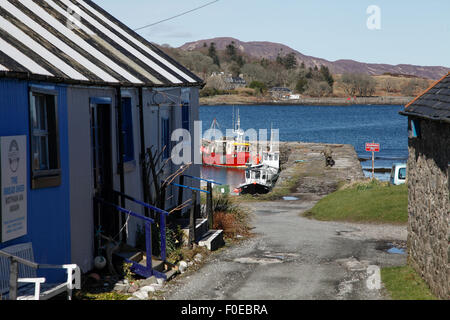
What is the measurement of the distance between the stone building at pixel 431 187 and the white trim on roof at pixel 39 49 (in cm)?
602

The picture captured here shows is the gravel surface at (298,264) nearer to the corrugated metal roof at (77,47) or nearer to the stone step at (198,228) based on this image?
the stone step at (198,228)

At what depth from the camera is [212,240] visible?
1570cm

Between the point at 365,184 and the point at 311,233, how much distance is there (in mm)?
10894

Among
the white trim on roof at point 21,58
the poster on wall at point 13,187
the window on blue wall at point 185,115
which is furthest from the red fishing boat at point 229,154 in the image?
the poster on wall at point 13,187

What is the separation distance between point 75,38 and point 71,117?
3211 mm

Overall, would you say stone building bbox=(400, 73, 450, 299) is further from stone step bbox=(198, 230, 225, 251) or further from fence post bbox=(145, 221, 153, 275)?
fence post bbox=(145, 221, 153, 275)

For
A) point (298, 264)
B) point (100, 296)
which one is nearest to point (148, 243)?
point (100, 296)

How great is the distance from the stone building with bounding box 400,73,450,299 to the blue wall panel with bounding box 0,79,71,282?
238 inches

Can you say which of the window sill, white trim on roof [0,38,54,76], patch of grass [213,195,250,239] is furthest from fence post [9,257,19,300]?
patch of grass [213,195,250,239]

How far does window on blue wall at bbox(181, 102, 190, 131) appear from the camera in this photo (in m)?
17.8
